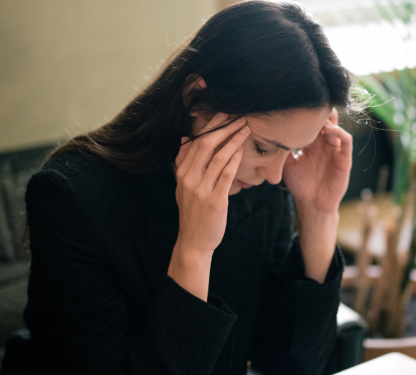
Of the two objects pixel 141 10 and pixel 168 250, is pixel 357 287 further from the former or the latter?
pixel 141 10

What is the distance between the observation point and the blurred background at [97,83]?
142cm

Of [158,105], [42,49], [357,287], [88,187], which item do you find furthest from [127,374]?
[42,49]

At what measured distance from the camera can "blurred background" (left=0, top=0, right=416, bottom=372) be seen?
1421 mm

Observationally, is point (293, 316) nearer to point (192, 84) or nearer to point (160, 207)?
point (160, 207)

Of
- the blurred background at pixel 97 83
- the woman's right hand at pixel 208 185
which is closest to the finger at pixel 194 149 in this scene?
the woman's right hand at pixel 208 185

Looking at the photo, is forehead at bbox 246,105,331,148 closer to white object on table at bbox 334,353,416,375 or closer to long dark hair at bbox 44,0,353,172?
long dark hair at bbox 44,0,353,172

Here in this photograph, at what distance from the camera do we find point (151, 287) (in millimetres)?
906

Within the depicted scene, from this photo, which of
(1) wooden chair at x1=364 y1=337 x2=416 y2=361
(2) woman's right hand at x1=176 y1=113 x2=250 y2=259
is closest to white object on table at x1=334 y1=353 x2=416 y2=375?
(2) woman's right hand at x1=176 y1=113 x2=250 y2=259

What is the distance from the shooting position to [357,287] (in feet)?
5.64

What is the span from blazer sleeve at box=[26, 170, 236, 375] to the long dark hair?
17 centimetres

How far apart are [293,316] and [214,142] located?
0.53 metres

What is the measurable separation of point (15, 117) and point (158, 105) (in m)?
1.18

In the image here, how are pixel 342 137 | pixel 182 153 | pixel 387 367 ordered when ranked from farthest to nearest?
pixel 342 137 < pixel 182 153 < pixel 387 367

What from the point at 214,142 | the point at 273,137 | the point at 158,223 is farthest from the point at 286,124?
the point at 158,223
